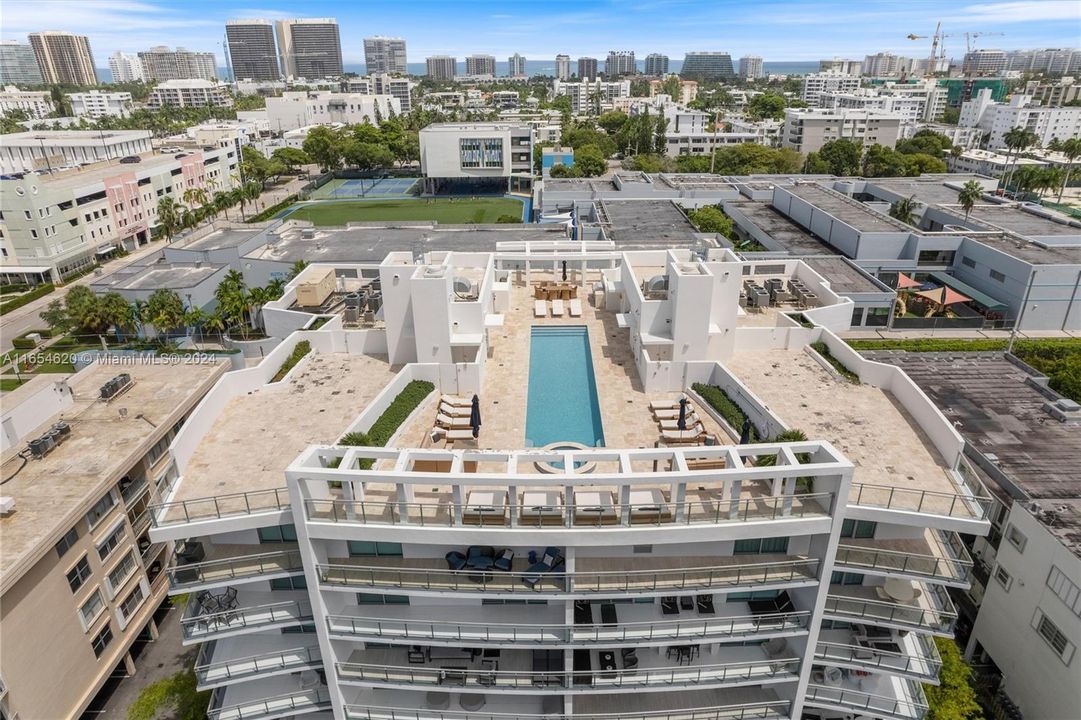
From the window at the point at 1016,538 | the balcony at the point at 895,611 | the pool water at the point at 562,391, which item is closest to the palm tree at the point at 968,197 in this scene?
the window at the point at 1016,538

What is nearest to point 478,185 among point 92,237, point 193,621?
point 92,237

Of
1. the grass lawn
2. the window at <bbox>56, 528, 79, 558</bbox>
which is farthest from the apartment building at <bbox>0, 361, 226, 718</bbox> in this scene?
the grass lawn

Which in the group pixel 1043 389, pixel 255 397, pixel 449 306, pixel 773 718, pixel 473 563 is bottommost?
pixel 773 718

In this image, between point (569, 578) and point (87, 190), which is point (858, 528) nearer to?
point (569, 578)

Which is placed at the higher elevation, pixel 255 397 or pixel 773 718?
pixel 255 397

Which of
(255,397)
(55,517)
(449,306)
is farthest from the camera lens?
(449,306)

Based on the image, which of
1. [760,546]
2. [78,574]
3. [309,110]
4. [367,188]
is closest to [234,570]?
[78,574]

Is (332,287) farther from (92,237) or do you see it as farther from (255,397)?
(92,237)
